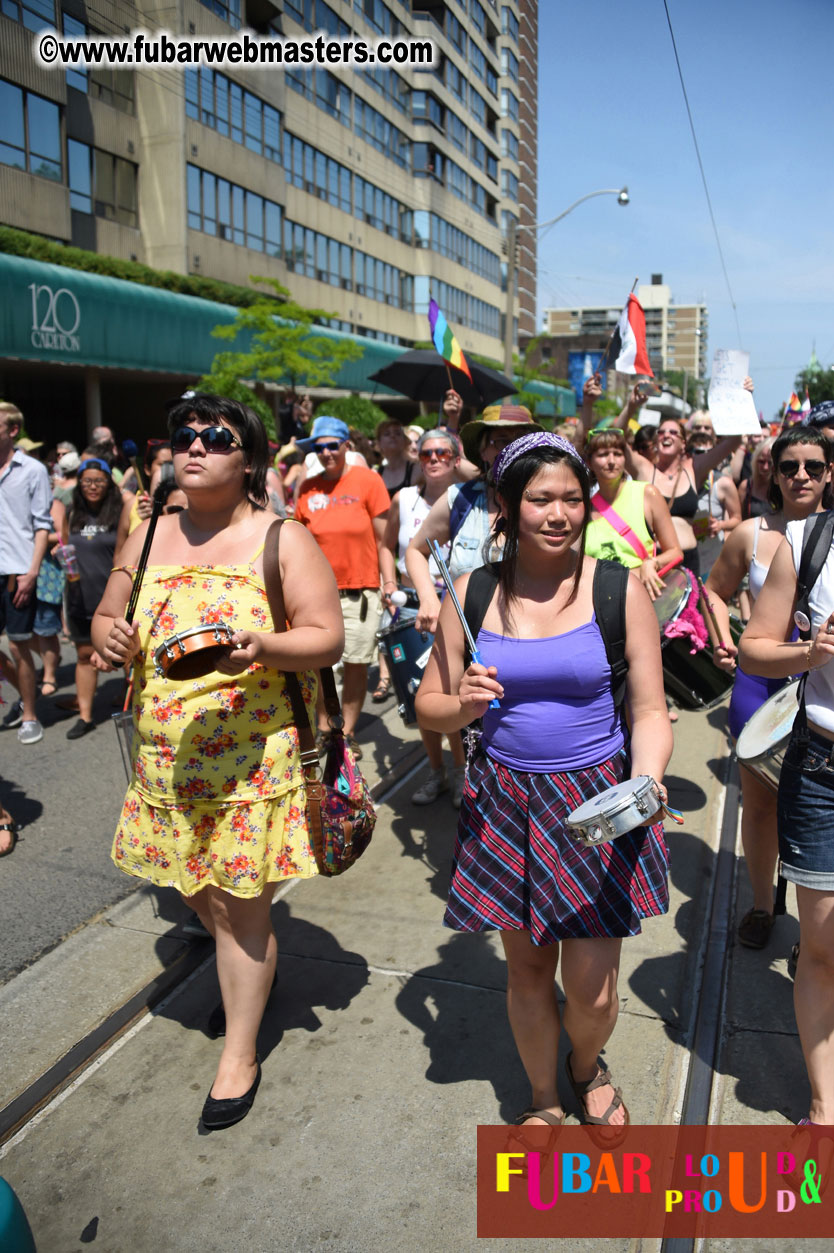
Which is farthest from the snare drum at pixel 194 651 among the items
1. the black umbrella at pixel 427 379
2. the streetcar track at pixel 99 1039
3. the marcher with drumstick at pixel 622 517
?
the black umbrella at pixel 427 379

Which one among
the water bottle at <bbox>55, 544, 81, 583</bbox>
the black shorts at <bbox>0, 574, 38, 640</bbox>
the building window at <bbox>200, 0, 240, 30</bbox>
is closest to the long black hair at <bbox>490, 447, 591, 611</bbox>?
the black shorts at <bbox>0, 574, 38, 640</bbox>

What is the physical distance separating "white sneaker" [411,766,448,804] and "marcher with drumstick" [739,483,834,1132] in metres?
2.83

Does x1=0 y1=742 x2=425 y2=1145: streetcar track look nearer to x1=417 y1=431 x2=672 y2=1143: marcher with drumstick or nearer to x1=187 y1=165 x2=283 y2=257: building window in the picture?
x1=417 y1=431 x2=672 y2=1143: marcher with drumstick

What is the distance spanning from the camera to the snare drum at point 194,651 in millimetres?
2432

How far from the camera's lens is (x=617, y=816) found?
210cm

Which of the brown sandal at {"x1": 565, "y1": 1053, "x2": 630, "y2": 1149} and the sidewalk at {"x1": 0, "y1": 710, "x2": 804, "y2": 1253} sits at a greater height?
the brown sandal at {"x1": 565, "y1": 1053, "x2": 630, "y2": 1149}

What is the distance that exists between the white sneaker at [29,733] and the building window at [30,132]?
19.0 m

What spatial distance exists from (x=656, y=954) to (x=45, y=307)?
20113mm

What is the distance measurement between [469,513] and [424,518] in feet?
3.69

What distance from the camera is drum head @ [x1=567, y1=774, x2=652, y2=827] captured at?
210 cm

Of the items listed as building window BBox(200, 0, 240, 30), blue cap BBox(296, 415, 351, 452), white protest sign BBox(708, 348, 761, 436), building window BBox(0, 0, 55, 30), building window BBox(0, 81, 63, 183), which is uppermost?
building window BBox(200, 0, 240, 30)

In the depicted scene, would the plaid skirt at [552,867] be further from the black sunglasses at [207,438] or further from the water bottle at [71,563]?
the water bottle at [71,563]

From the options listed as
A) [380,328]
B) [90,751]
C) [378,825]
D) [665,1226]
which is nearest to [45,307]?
[90,751]

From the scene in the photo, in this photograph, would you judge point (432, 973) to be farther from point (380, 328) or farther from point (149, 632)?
point (380, 328)
